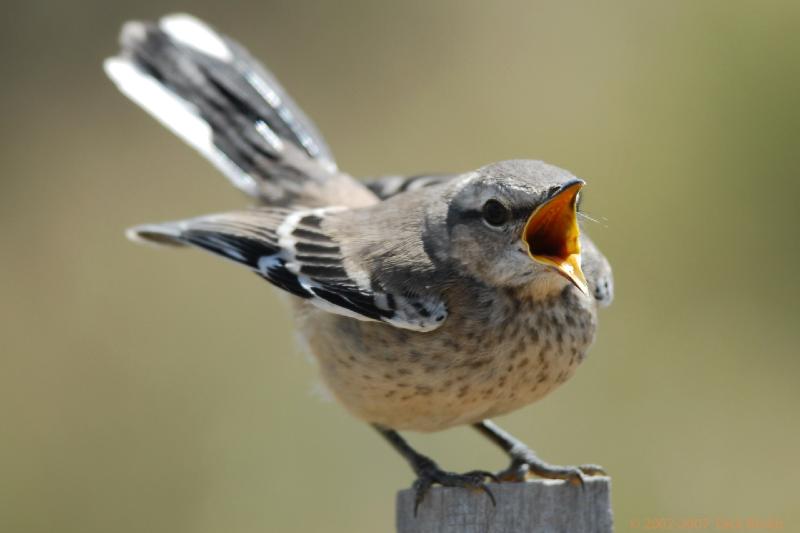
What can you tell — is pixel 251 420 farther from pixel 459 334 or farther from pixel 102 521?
pixel 459 334

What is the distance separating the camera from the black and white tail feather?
5039 millimetres

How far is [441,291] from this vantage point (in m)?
4.55

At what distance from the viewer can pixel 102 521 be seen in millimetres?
6883

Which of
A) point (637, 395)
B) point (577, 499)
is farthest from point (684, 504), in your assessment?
point (577, 499)

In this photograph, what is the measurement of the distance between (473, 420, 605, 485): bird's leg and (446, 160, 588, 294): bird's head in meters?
0.58

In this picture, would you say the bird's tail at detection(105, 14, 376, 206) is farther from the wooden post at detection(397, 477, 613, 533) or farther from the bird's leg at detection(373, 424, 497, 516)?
the wooden post at detection(397, 477, 613, 533)

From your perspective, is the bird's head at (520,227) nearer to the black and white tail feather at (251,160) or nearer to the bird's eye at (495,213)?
the bird's eye at (495,213)

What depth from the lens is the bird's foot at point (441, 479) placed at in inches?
149

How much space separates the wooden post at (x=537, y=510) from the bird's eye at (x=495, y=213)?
1047 mm

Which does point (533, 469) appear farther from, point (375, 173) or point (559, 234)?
point (375, 173)

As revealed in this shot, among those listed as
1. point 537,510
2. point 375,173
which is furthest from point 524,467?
point 375,173

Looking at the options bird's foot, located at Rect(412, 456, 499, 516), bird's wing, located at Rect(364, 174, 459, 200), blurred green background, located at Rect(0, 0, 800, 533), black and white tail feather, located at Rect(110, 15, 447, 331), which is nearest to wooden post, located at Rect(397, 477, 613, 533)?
bird's foot, located at Rect(412, 456, 499, 516)

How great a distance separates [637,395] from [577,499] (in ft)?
12.2

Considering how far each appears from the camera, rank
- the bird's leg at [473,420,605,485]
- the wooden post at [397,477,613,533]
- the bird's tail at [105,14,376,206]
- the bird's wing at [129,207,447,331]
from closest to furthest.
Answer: the wooden post at [397,477,613,533] → the bird's leg at [473,420,605,485] → the bird's wing at [129,207,447,331] → the bird's tail at [105,14,376,206]
